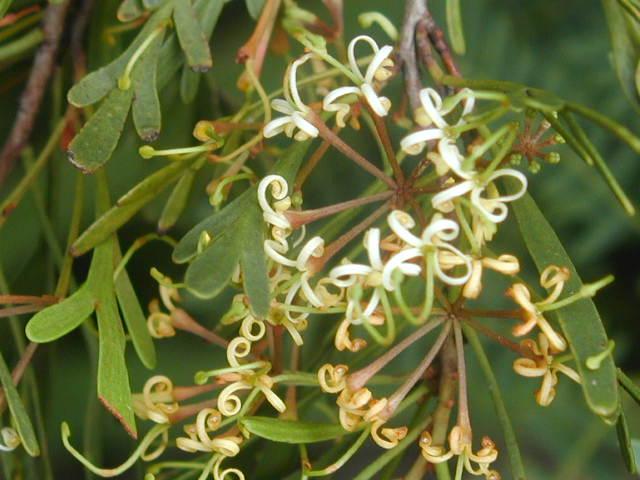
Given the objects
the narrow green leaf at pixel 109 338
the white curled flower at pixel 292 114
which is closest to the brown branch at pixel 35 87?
the narrow green leaf at pixel 109 338

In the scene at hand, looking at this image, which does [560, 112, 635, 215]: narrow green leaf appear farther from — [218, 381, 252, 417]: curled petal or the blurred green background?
the blurred green background

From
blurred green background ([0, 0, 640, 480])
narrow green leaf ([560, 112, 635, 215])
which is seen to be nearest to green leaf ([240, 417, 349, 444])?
narrow green leaf ([560, 112, 635, 215])

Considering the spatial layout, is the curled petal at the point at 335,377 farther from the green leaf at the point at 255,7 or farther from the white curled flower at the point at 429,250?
the green leaf at the point at 255,7

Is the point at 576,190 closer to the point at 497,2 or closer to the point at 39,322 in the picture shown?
the point at 497,2

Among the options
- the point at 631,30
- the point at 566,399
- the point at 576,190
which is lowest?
the point at 566,399

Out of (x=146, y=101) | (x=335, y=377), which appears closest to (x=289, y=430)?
(x=335, y=377)

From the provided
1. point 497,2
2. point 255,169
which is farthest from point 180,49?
point 497,2

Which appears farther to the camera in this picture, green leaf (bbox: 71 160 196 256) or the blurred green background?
the blurred green background
